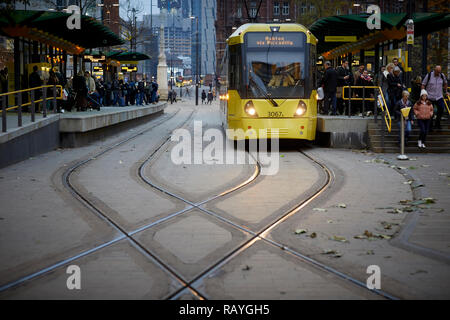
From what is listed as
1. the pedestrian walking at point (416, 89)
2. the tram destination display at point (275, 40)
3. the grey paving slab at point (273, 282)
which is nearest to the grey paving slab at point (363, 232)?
the grey paving slab at point (273, 282)

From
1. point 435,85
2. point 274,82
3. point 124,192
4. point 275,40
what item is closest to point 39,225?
point 124,192

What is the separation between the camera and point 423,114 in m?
16.5

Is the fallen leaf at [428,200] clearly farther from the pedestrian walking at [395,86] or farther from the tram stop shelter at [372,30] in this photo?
the tram stop shelter at [372,30]

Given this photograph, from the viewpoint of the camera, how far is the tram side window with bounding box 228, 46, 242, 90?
695 inches

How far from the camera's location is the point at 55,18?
20.7 m

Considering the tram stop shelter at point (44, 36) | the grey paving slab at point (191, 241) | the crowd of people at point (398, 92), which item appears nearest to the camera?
the grey paving slab at point (191, 241)

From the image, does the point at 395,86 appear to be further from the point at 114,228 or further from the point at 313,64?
the point at 114,228

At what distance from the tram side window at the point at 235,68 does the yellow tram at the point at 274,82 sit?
0.03m

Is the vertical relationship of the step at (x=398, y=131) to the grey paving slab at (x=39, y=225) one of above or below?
above

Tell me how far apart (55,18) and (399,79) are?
10.9m

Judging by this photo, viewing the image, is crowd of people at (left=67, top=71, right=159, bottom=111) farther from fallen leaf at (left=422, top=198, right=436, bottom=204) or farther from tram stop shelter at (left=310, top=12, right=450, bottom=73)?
fallen leaf at (left=422, top=198, right=436, bottom=204)

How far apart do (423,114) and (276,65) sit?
4062mm

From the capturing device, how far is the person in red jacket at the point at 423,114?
16.5 meters

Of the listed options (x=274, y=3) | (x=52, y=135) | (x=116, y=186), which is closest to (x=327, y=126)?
(x=52, y=135)
